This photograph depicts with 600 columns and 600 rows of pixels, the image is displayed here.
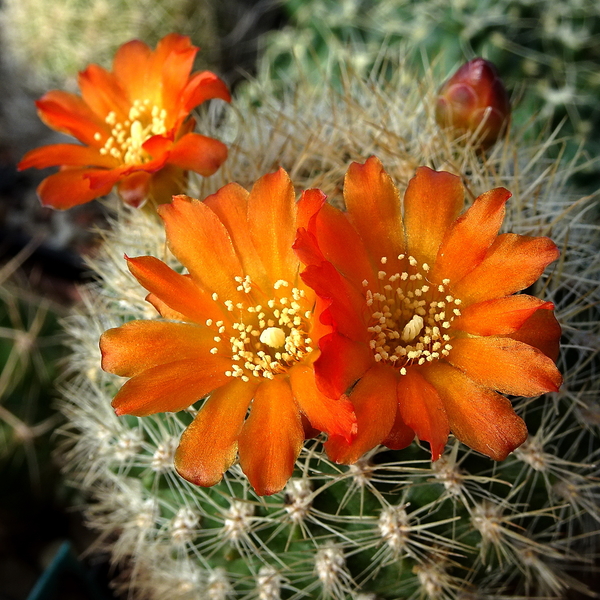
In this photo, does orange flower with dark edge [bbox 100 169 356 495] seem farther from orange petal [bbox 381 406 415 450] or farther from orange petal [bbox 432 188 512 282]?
orange petal [bbox 432 188 512 282]

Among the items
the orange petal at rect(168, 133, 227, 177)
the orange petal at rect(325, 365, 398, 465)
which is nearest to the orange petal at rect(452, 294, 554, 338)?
the orange petal at rect(325, 365, 398, 465)

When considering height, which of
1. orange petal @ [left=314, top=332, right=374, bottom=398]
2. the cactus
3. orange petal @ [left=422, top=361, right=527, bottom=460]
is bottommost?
the cactus

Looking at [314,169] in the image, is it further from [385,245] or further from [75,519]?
[75,519]

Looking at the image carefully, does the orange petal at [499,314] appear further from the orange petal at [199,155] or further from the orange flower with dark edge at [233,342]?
the orange petal at [199,155]

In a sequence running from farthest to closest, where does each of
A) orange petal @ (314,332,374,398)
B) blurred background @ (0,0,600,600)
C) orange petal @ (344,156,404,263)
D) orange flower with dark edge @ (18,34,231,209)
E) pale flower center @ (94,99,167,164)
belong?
1. blurred background @ (0,0,600,600)
2. pale flower center @ (94,99,167,164)
3. orange flower with dark edge @ (18,34,231,209)
4. orange petal @ (344,156,404,263)
5. orange petal @ (314,332,374,398)

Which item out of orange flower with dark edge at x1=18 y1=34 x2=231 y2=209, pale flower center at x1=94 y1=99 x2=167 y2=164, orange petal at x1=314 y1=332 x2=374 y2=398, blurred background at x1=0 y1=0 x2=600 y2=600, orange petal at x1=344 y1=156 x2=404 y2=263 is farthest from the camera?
blurred background at x1=0 y1=0 x2=600 y2=600

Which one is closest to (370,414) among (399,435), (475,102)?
(399,435)

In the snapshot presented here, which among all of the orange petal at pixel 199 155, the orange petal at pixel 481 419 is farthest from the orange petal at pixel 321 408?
the orange petal at pixel 199 155
